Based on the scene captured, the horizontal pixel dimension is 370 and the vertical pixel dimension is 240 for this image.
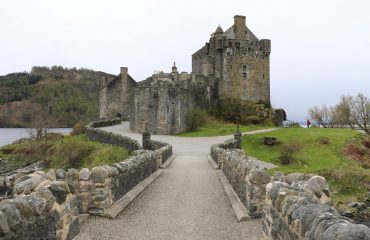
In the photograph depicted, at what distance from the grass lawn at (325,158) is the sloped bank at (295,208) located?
49.9 feet

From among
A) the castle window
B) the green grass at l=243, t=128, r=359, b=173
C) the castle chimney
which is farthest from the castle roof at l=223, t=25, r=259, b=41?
the green grass at l=243, t=128, r=359, b=173

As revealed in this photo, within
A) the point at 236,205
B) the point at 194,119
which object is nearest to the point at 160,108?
the point at 194,119

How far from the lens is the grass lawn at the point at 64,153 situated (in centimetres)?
3736

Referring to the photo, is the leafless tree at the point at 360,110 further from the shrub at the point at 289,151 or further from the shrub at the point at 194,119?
the shrub at the point at 289,151

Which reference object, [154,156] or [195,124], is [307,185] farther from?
[195,124]

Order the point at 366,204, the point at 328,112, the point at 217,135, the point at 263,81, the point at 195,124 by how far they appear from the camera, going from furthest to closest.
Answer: the point at 328,112
the point at 263,81
the point at 195,124
the point at 217,135
the point at 366,204

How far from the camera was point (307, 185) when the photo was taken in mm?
8258

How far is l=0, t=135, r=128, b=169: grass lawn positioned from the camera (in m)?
37.4

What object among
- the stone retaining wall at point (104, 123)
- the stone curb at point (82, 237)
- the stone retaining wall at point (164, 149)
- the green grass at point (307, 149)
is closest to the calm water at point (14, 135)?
the stone retaining wall at point (104, 123)

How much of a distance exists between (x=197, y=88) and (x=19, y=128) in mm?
110868

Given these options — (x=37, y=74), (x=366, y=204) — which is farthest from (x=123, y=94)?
(x=37, y=74)

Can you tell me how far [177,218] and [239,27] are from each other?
5236 cm

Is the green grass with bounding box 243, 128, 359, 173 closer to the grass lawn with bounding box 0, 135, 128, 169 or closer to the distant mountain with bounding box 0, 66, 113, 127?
the grass lawn with bounding box 0, 135, 128, 169

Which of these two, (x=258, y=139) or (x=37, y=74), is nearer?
(x=258, y=139)
